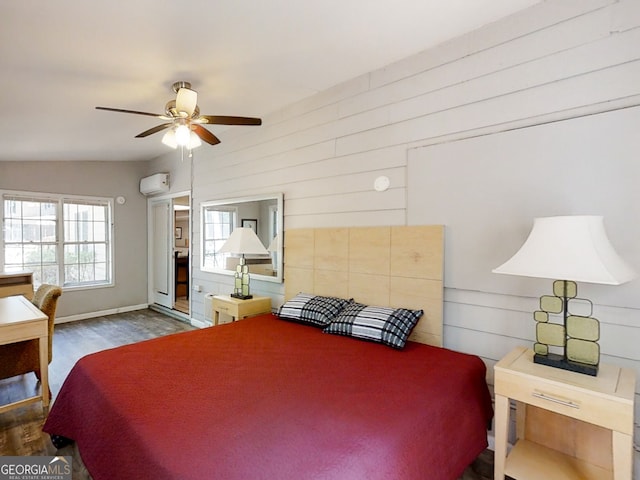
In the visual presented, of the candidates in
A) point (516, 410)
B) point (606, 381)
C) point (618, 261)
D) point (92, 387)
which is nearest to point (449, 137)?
point (618, 261)

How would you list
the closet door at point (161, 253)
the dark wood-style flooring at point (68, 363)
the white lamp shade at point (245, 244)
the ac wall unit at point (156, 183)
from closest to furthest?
the dark wood-style flooring at point (68, 363) < the white lamp shade at point (245, 244) < the ac wall unit at point (156, 183) < the closet door at point (161, 253)

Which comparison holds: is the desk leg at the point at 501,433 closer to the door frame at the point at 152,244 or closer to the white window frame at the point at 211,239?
the white window frame at the point at 211,239

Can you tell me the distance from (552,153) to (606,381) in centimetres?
125

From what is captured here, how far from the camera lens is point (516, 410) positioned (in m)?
2.11

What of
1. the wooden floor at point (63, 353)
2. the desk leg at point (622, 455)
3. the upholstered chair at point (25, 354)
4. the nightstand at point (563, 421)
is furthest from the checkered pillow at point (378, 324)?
the upholstered chair at point (25, 354)

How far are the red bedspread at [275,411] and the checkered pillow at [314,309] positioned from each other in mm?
420

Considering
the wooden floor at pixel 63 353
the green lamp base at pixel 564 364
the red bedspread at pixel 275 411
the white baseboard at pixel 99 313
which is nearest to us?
the red bedspread at pixel 275 411

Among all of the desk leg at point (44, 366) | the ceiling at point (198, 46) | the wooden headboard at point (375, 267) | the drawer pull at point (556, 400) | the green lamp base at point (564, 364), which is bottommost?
the desk leg at point (44, 366)

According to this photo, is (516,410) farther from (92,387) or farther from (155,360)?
(92,387)

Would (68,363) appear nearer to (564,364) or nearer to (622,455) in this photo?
(564,364)

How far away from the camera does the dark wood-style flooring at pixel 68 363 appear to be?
2.22m

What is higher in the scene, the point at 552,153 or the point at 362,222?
the point at 552,153

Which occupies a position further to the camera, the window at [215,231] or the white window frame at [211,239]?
the window at [215,231]

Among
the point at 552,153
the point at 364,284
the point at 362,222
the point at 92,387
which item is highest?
the point at 552,153
